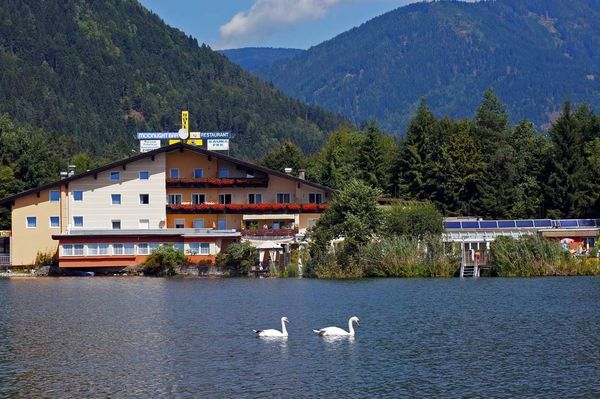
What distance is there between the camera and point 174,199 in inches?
3329

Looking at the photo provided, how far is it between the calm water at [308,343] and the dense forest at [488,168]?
105 ft

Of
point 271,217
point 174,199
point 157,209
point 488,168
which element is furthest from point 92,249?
point 488,168

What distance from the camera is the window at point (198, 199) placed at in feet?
279

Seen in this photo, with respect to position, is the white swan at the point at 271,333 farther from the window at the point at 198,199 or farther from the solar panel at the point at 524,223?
the window at the point at 198,199

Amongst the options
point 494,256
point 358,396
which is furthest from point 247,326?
point 494,256

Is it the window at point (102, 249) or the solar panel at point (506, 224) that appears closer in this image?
the window at point (102, 249)

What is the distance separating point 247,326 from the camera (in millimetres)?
42938

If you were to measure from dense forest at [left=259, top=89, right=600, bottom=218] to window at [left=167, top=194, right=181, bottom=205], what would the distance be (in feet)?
48.9

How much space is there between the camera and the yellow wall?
8050 centimetres

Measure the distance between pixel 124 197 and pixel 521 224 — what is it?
96.9 ft

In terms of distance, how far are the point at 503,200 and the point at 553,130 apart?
726 centimetres

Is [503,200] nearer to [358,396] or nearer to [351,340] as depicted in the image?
[351,340]

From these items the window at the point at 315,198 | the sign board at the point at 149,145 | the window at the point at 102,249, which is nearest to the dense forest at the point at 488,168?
the window at the point at 315,198

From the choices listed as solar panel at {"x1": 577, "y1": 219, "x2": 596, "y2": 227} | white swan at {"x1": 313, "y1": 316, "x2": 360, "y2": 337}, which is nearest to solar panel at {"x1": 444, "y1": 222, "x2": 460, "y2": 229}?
solar panel at {"x1": 577, "y1": 219, "x2": 596, "y2": 227}
